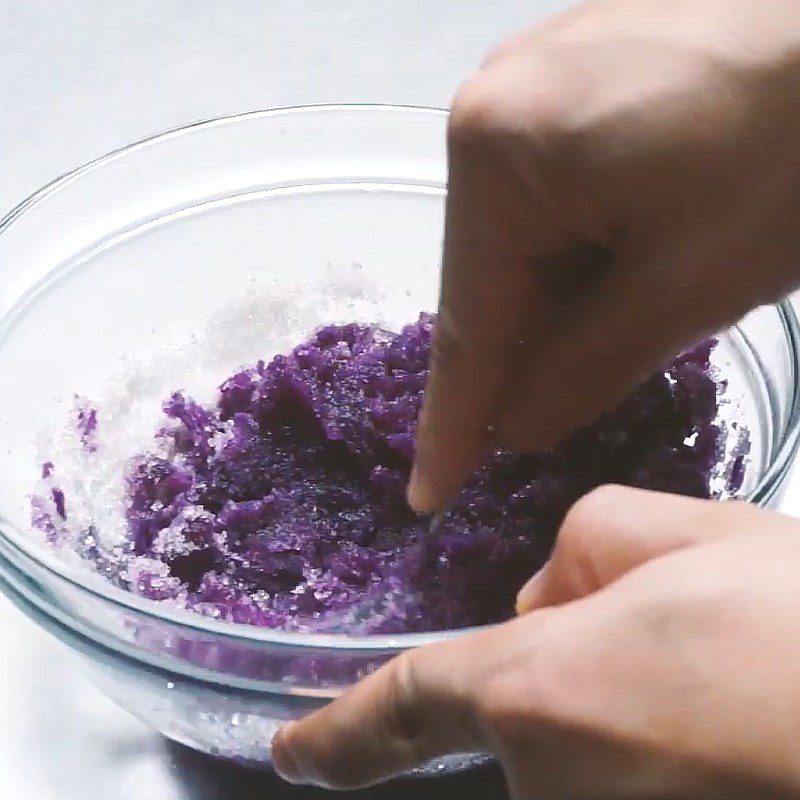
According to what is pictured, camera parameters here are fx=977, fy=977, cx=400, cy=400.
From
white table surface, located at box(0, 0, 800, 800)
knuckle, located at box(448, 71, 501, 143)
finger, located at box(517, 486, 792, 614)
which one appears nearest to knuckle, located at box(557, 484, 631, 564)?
finger, located at box(517, 486, 792, 614)

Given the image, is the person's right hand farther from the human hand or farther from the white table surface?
the white table surface

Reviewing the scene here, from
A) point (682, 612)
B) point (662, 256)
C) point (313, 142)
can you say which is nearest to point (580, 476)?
point (662, 256)

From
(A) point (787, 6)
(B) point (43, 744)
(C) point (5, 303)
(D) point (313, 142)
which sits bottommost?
(B) point (43, 744)

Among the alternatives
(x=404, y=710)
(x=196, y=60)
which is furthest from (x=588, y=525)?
(x=196, y=60)

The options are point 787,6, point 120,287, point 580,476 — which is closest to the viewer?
point 787,6

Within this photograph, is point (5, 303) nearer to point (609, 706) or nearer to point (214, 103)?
point (214, 103)

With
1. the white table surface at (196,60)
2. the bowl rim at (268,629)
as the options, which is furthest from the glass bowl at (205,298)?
the white table surface at (196,60)
